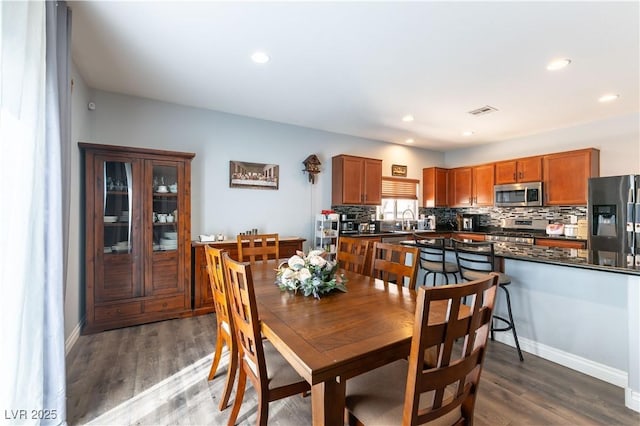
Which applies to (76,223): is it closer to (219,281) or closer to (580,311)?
(219,281)

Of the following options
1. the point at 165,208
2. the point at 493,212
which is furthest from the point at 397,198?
the point at 165,208

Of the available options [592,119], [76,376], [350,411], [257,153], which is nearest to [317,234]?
[257,153]

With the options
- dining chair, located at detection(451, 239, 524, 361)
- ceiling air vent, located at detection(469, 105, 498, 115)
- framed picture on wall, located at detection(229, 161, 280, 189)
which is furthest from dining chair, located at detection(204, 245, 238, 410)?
ceiling air vent, located at detection(469, 105, 498, 115)

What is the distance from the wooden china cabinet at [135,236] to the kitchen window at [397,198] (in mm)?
3804

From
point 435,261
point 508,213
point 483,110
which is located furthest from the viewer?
point 508,213

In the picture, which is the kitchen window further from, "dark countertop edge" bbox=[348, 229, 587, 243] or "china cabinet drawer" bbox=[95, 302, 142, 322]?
"china cabinet drawer" bbox=[95, 302, 142, 322]

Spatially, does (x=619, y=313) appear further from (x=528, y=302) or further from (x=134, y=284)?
(x=134, y=284)

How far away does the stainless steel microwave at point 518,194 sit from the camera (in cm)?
484

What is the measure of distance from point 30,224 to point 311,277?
5.13ft

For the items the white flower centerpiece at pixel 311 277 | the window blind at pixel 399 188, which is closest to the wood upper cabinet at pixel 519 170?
the window blind at pixel 399 188

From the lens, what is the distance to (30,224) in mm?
1539

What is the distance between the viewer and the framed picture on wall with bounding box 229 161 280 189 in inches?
167

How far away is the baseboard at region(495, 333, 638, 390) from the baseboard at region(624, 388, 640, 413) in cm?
26

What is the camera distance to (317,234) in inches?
192
